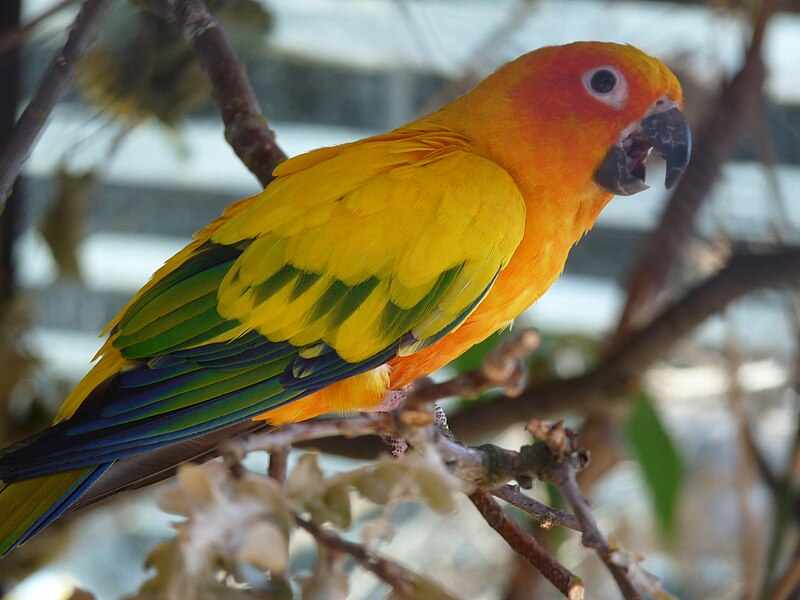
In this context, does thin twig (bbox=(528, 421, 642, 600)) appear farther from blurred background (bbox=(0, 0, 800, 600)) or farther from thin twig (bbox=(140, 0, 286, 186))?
blurred background (bbox=(0, 0, 800, 600))

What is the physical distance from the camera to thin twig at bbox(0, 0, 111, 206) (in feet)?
2.08

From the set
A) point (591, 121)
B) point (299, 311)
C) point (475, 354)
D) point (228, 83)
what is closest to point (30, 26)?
point (228, 83)

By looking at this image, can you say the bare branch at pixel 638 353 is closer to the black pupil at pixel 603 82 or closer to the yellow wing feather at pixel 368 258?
the black pupil at pixel 603 82

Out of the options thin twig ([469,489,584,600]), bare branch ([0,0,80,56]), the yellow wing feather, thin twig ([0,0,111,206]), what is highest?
bare branch ([0,0,80,56])

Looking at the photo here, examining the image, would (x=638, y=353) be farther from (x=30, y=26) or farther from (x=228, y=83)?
(x=30, y=26)

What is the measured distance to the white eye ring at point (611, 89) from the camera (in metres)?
0.87

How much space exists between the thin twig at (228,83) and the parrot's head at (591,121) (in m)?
0.23

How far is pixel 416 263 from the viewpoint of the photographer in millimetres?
737

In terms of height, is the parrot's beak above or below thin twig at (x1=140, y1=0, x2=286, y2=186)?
below

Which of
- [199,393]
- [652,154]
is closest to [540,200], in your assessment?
[652,154]

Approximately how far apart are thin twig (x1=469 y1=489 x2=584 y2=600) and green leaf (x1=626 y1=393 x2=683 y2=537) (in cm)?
84

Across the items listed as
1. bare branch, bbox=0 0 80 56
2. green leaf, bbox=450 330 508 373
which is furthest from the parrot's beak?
bare branch, bbox=0 0 80 56

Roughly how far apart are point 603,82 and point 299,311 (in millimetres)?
404

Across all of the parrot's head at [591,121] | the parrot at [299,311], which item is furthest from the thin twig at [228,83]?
the parrot's head at [591,121]
